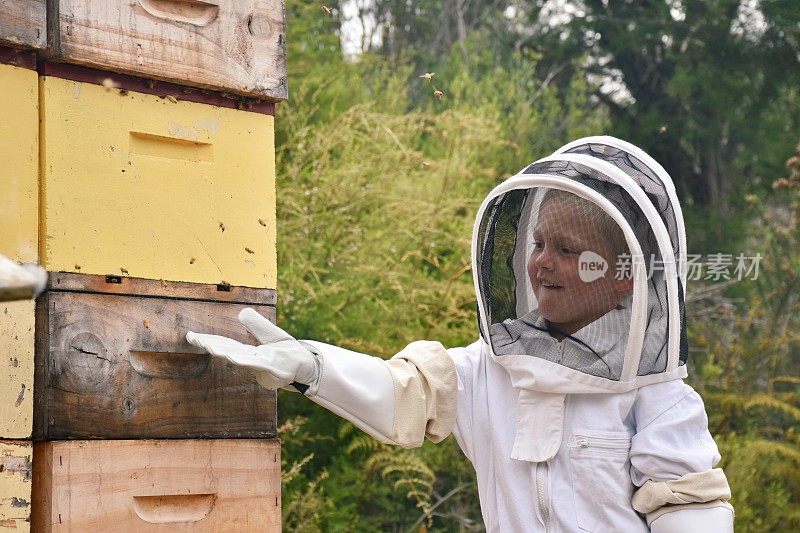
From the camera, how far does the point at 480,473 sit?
2629 millimetres

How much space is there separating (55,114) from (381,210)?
10.8ft

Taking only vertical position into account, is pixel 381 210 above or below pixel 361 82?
A: below

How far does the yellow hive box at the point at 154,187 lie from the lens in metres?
2.18

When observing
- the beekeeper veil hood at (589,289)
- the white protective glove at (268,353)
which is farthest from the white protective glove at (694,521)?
the white protective glove at (268,353)

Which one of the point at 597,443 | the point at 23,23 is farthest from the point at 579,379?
the point at 23,23

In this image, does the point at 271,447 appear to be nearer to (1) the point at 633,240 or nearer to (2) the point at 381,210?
(1) the point at 633,240

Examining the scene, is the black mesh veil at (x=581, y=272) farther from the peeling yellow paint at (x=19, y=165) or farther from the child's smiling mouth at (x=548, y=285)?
the peeling yellow paint at (x=19, y=165)

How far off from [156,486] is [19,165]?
74 cm

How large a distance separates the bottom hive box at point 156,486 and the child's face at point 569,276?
765 millimetres

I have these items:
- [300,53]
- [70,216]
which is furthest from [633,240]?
[300,53]

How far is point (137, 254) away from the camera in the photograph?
2.28 meters

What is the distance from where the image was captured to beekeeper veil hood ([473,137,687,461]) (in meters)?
2.42

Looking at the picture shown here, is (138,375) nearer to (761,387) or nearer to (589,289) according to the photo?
(589,289)

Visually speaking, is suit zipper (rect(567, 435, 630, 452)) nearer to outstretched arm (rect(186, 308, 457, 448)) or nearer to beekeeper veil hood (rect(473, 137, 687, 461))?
beekeeper veil hood (rect(473, 137, 687, 461))
